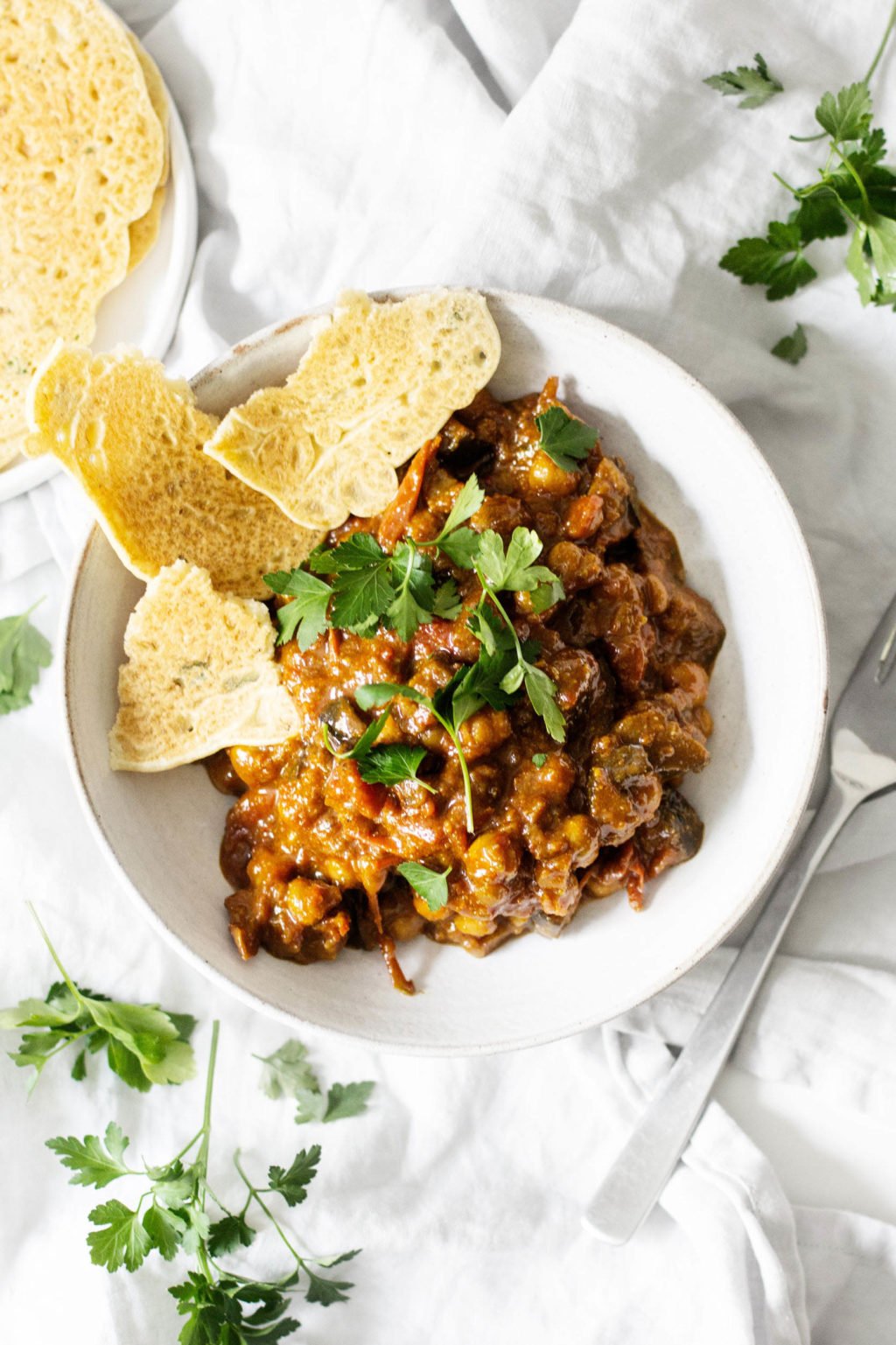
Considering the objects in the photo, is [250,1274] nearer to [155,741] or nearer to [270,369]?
[155,741]

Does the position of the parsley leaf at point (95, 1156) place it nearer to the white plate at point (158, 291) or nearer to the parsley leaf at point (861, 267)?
the white plate at point (158, 291)

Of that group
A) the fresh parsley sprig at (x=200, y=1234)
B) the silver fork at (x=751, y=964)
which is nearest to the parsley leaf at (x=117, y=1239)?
the fresh parsley sprig at (x=200, y=1234)

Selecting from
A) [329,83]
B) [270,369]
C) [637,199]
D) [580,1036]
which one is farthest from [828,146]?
[580,1036]

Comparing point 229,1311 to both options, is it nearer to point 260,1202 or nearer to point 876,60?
point 260,1202

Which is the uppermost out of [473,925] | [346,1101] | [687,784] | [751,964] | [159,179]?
[159,179]

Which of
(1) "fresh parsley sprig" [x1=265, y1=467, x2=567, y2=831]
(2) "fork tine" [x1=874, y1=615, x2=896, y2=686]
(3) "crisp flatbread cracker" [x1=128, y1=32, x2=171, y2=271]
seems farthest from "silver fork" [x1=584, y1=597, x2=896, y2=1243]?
(3) "crisp flatbread cracker" [x1=128, y1=32, x2=171, y2=271]

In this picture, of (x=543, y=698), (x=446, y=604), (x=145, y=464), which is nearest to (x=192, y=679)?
(x=145, y=464)
